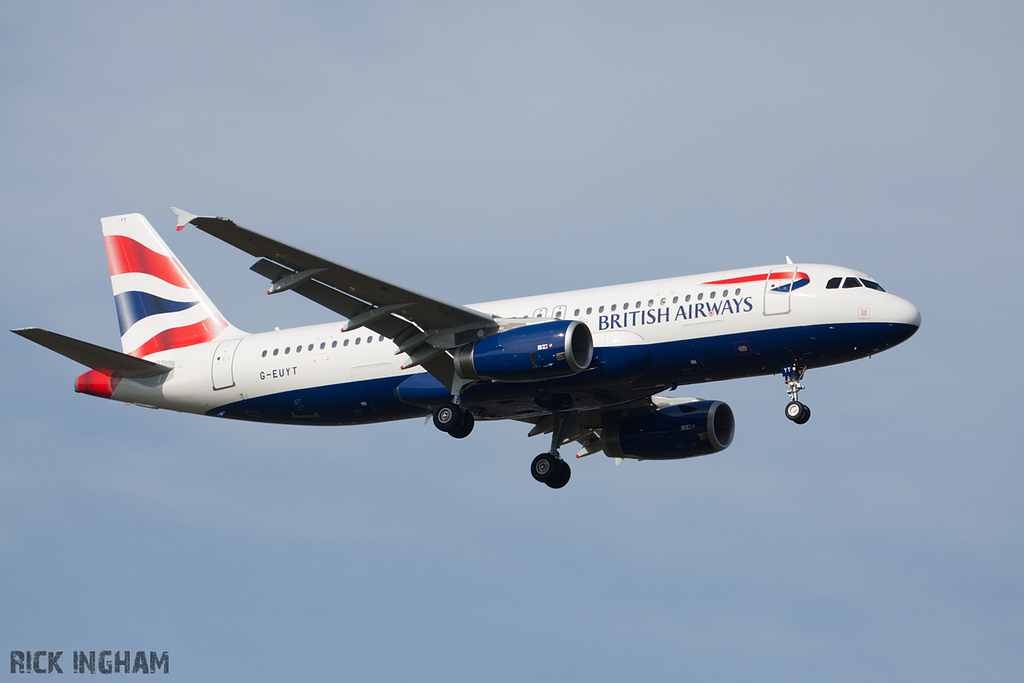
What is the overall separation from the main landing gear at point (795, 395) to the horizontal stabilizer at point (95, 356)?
20.9 metres

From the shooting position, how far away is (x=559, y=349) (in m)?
35.6

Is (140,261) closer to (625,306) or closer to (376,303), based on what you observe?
(376,303)

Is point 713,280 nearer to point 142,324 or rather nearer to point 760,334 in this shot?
point 760,334

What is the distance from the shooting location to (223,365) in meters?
43.5

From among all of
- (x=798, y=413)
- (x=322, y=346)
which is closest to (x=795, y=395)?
(x=798, y=413)

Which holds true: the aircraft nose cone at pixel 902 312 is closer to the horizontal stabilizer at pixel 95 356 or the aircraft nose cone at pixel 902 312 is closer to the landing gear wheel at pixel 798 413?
the landing gear wheel at pixel 798 413

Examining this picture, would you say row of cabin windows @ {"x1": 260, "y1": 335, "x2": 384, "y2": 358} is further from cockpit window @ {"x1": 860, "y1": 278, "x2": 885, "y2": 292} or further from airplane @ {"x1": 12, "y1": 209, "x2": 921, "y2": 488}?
cockpit window @ {"x1": 860, "y1": 278, "x2": 885, "y2": 292}

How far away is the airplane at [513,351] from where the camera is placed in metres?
36.1

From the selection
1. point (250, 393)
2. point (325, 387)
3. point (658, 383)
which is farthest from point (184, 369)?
point (658, 383)

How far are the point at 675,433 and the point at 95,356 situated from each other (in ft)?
63.5

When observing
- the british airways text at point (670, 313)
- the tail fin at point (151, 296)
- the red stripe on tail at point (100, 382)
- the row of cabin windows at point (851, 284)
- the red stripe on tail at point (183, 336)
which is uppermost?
the tail fin at point (151, 296)

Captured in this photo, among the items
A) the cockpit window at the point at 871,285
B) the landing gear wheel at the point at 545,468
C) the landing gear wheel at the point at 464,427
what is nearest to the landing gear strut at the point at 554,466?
the landing gear wheel at the point at 545,468

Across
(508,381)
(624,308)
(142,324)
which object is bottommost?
(508,381)

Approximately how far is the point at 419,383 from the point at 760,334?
417 inches
